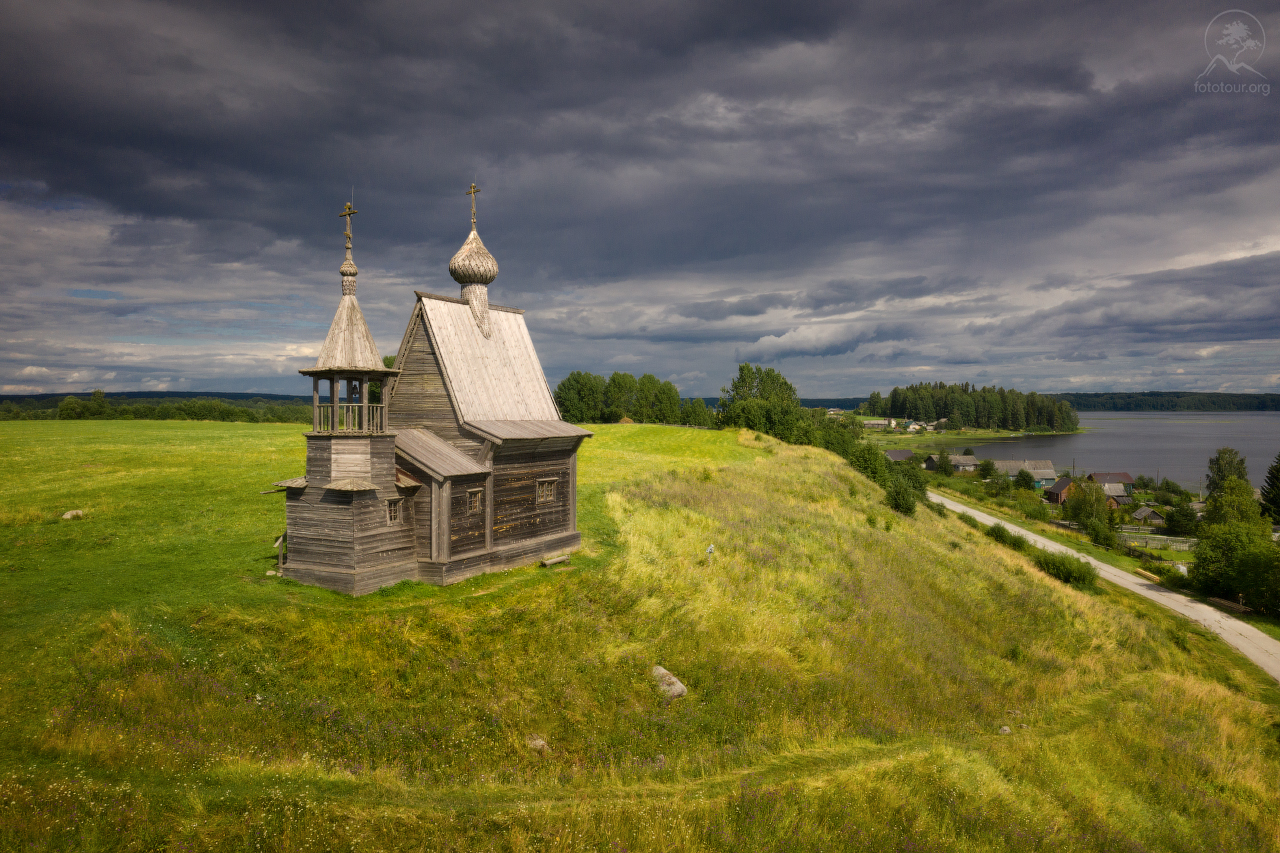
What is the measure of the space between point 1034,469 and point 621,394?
72.4m

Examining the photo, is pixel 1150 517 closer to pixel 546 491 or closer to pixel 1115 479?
pixel 1115 479

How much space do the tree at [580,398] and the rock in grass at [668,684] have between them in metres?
72.2

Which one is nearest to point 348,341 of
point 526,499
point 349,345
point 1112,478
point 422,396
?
point 349,345

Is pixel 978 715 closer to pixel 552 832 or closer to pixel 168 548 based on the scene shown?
pixel 552 832

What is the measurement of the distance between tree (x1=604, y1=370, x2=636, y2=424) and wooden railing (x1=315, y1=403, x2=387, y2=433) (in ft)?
283

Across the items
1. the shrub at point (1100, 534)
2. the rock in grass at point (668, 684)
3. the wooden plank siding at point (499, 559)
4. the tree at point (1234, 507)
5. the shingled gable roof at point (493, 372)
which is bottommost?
the shrub at point (1100, 534)

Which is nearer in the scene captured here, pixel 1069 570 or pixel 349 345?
pixel 349 345

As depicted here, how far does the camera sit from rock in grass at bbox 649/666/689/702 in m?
15.3

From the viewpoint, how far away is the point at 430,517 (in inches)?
736

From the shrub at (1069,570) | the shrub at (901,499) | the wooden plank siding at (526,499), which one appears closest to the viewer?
the wooden plank siding at (526,499)

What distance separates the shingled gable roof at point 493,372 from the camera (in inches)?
819

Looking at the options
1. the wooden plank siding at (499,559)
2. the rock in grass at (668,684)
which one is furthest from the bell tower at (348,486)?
the rock in grass at (668,684)

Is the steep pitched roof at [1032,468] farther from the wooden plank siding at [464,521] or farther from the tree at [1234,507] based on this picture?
the wooden plank siding at [464,521]

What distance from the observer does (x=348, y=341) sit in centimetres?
1792
